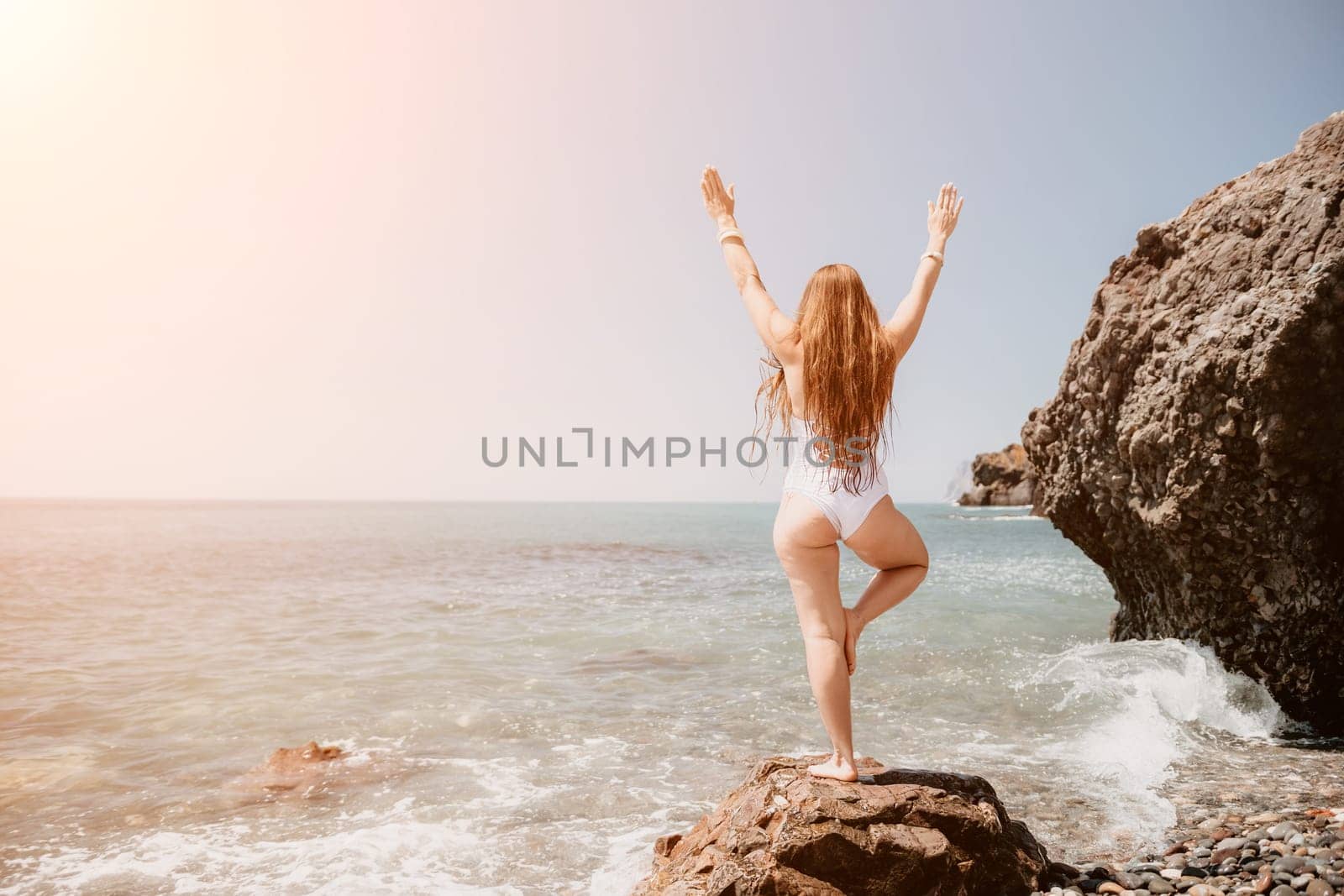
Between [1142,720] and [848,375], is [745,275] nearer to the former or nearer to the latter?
[848,375]

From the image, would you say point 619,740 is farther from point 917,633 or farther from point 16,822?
point 917,633

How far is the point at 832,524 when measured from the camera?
3979 millimetres

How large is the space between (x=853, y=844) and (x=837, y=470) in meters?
1.76

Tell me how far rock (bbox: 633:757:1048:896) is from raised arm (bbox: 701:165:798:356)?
7.40 feet

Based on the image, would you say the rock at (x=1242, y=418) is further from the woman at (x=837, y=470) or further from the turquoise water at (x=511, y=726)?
the woman at (x=837, y=470)

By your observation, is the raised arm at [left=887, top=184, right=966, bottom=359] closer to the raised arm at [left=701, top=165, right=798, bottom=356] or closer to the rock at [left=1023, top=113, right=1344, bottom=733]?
the raised arm at [left=701, top=165, right=798, bottom=356]

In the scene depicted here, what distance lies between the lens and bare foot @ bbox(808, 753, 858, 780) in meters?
4.06

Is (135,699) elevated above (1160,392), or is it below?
below

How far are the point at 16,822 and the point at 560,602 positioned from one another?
1127cm

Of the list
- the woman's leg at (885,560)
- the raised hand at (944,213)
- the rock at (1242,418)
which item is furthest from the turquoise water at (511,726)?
the raised hand at (944,213)

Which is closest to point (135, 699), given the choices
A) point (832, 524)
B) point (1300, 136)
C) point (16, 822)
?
point (16, 822)

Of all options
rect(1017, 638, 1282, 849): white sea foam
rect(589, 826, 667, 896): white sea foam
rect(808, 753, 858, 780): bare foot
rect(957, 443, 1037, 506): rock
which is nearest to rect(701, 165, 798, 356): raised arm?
rect(808, 753, 858, 780): bare foot

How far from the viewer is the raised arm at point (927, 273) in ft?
13.6

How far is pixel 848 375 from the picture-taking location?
400cm
